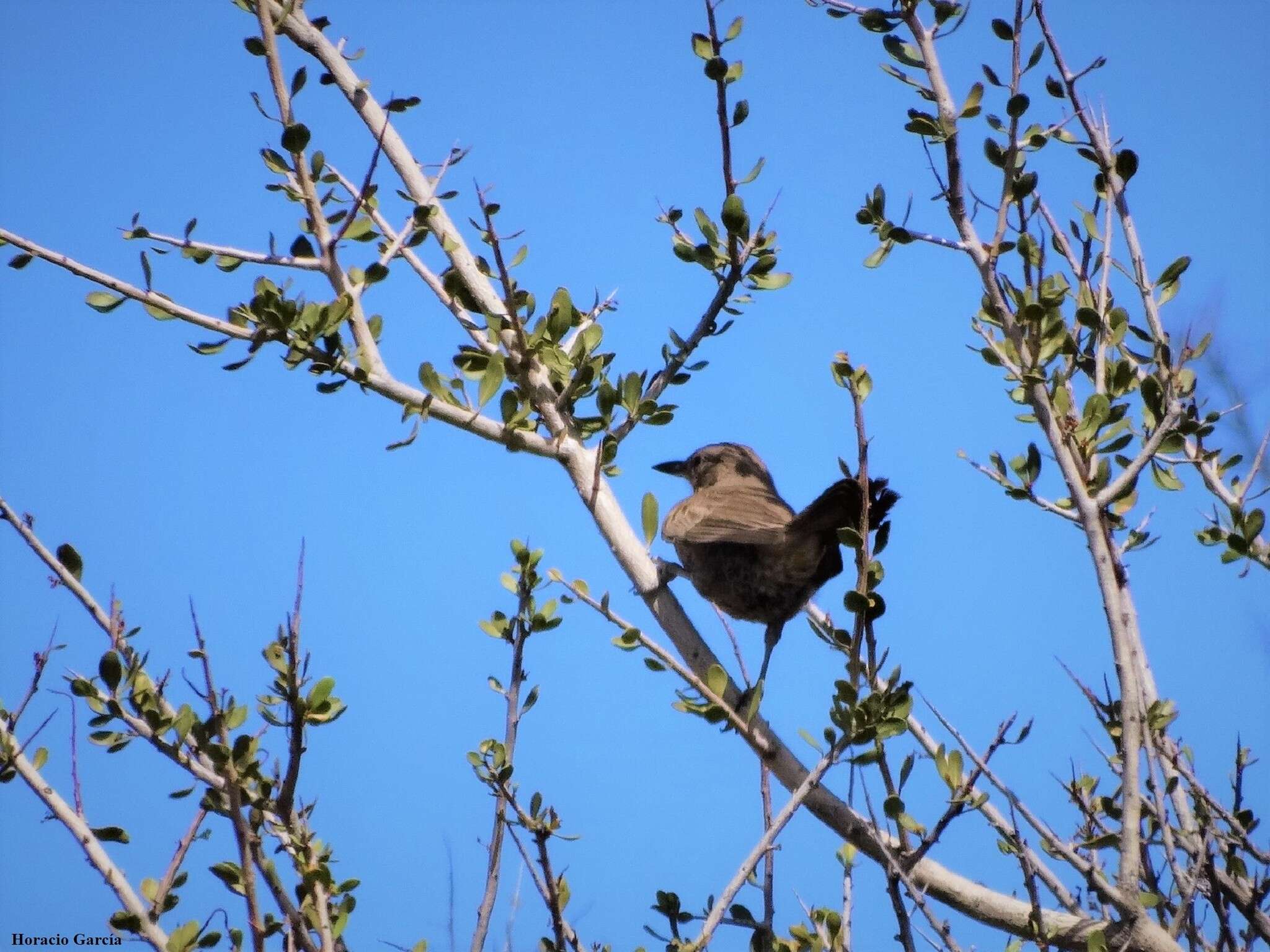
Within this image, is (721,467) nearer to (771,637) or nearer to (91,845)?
(771,637)

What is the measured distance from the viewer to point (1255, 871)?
2.87 m

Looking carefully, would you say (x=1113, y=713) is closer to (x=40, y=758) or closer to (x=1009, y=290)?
(x=1009, y=290)

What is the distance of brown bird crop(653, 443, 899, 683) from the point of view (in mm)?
4074

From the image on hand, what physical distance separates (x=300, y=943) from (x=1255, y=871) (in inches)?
90.8

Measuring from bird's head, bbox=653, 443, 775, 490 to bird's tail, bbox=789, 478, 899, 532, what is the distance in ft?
5.31

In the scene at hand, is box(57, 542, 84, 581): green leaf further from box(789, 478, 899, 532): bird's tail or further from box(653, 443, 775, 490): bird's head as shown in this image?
box(653, 443, 775, 490): bird's head

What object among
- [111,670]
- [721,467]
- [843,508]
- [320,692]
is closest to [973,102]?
[843,508]

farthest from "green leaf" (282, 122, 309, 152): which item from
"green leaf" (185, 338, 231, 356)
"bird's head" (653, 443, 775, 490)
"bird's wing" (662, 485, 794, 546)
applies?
"bird's head" (653, 443, 775, 490)

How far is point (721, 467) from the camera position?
583cm

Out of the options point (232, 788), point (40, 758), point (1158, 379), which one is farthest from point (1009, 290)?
point (40, 758)

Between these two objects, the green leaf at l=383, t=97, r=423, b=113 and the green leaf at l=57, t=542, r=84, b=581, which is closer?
the green leaf at l=57, t=542, r=84, b=581

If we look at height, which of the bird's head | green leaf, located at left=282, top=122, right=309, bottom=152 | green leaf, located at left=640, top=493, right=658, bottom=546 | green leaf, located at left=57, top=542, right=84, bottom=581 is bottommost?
green leaf, located at left=57, top=542, right=84, bottom=581

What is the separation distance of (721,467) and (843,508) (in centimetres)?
218

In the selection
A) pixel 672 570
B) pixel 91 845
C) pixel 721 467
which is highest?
pixel 721 467
